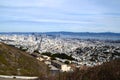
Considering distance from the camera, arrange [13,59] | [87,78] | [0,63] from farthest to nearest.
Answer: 1. [13,59]
2. [0,63]
3. [87,78]

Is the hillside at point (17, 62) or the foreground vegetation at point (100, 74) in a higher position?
the foreground vegetation at point (100, 74)

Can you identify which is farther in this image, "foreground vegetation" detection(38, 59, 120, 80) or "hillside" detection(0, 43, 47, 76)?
"hillside" detection(0, 43, 47, 76)

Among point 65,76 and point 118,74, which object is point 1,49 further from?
point 118,74

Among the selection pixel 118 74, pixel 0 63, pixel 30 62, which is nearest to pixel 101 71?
pixel 118 74

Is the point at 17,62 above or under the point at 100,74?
under

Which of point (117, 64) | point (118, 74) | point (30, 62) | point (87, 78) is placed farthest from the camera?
point (30, 62)

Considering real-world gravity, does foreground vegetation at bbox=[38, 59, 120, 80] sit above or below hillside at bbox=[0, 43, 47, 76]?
→ above

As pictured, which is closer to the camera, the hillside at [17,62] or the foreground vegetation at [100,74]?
the foreground vegetation at [100,74]

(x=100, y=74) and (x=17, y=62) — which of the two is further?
(x=17, y=62)

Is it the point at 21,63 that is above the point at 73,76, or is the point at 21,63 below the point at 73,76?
below

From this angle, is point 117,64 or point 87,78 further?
point 117,64
